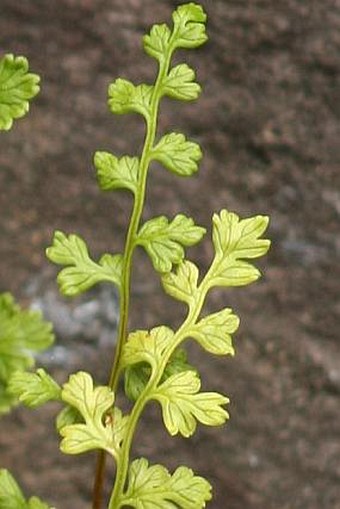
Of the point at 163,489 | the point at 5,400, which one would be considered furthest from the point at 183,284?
the point at 5,400

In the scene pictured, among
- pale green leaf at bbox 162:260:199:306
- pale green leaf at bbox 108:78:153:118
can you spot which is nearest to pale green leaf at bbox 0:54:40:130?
pale green leaf at bbox 108:78:153:118

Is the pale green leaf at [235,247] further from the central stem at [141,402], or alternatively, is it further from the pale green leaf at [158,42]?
the pale green leaf at [158,42]

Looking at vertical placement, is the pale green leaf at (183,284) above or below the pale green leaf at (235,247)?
below

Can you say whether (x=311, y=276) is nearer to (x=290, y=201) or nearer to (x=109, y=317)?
(x=290, y=201)

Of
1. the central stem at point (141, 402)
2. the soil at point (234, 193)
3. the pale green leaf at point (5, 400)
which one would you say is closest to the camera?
the central stem at point (141, 402)

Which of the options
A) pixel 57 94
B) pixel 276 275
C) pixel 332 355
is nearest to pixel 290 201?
pixel 276 275

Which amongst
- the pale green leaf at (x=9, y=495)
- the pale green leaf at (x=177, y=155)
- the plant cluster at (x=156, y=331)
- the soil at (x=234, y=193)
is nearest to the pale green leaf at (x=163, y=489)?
the plant cluster at (x=156, y=331)

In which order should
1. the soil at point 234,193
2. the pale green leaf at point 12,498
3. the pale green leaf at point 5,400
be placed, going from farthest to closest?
the soil at point 234,193 → the pale green leaf at point 5,400 → the pale green leaf at point 12,498

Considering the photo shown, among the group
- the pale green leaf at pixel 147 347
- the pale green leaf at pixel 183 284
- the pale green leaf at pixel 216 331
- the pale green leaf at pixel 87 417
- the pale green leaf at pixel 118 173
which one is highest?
the pale green leaf at pixel 118 173
